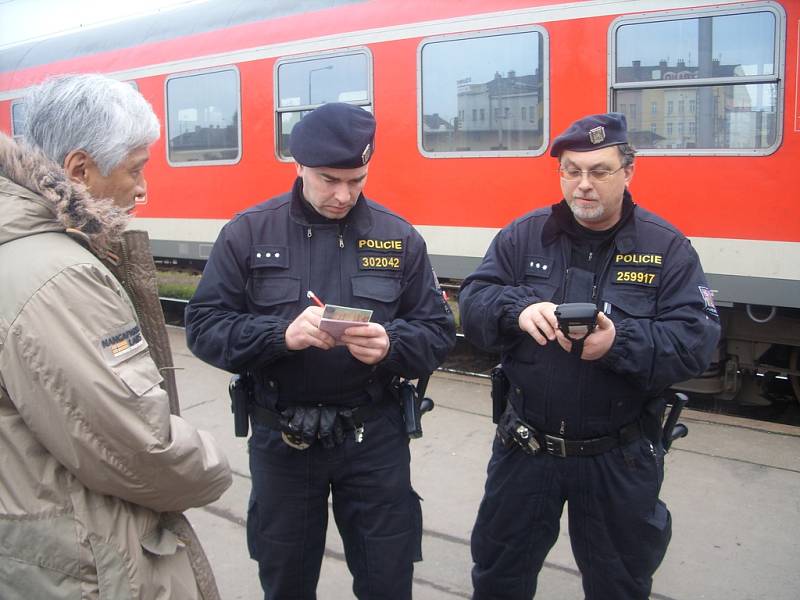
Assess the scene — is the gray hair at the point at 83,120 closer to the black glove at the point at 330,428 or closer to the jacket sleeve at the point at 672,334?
the black glove at the point at 330,428

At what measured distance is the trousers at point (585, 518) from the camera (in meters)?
2.22

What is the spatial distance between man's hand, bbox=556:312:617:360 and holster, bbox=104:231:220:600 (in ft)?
3.46

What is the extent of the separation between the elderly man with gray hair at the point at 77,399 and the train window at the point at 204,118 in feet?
17.7

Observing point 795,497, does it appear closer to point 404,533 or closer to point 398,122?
point 404,533

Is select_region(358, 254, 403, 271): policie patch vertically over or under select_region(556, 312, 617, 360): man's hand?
over

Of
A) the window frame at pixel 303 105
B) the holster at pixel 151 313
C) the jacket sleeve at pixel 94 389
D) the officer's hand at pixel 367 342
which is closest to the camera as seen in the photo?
the jacket sleeve at pixel 94 389

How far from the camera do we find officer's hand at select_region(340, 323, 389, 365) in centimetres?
196

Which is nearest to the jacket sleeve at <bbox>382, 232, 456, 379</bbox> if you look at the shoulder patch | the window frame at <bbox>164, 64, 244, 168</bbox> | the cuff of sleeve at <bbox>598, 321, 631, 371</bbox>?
the cuff of sleeve at <bbox>598, 321, 631, 371</bbox>

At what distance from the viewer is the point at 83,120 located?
1.52 metres

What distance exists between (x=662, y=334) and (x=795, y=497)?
2.18 meters

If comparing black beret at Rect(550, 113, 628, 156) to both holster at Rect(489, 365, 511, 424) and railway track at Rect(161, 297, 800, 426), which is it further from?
railway track at Rect(161, 297, 800, 426)

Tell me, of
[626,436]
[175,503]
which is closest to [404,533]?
[626,436]

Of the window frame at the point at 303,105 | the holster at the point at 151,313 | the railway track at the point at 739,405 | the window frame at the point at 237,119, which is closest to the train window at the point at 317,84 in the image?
the window frame at the point at 303,105

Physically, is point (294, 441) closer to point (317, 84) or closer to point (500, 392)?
point (500, 392)
